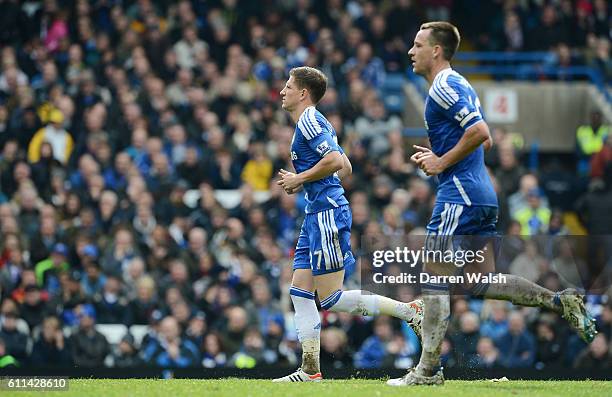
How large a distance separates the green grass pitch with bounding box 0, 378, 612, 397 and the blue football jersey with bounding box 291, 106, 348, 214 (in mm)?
1365

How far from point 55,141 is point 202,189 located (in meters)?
2.37

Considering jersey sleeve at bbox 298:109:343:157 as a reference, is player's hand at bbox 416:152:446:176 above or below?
below

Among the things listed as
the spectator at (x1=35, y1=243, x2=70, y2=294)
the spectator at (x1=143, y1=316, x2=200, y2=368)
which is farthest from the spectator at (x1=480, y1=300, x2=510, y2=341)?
the spectator at (x1=35, y1=243, x2=70, y2=294)

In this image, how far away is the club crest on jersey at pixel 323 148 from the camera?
9.61 metres

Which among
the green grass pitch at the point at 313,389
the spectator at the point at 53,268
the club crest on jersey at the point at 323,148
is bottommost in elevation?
the spectator at the point at 53,268

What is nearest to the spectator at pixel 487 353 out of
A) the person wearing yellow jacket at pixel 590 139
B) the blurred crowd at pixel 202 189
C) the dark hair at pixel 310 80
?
the blurred crowd at pixel 202 189

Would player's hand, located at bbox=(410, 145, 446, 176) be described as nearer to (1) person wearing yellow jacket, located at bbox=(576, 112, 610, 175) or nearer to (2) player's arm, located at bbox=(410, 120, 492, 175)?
(2) player's arm, located at bbox=(410, 120, 492, 175)

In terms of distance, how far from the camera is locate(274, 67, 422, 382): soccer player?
9633 mm

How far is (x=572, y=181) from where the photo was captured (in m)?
19.6

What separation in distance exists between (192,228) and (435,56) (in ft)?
25.6

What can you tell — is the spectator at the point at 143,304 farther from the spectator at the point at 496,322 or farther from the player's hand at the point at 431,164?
the player's hand at the point at 431,164

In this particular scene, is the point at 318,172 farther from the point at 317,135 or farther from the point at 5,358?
the point at 5,358

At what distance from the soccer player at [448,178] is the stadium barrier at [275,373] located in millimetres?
2187

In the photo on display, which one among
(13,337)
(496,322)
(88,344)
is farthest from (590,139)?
(13,337)
